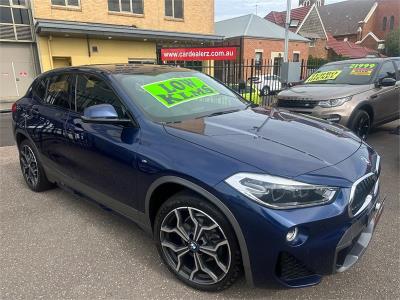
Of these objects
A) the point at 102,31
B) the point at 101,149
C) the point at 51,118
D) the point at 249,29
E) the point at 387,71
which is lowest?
the point at 101,149

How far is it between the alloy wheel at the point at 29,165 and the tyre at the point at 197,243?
95.1 inches

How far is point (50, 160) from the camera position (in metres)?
3.79

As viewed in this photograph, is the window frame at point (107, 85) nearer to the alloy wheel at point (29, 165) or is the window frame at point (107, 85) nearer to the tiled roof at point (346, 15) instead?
the alloy wheel at point (29, 165)

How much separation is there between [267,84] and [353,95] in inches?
273

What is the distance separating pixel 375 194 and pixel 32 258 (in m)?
2.89

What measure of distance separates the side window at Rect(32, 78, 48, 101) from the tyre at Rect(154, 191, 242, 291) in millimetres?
2508

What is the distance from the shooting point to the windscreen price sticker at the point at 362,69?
6.49 meters

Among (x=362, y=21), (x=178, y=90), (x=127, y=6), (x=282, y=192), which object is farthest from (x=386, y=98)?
(x=362, y=21)

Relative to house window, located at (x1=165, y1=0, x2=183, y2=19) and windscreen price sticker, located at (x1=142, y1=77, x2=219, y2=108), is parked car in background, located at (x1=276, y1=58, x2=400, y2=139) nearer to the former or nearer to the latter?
windscreen price sticker, located at (x1=142, y1=77, x2=219, y2=108)

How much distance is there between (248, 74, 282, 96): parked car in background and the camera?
10.7 metres

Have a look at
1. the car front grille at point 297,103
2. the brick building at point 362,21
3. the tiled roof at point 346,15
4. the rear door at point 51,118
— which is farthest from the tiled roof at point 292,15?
the rear door at point 51,118

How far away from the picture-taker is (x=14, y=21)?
54.4 feet

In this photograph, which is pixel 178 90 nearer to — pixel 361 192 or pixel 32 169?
pixel 361 192

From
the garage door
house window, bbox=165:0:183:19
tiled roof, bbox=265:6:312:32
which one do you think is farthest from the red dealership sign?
tiled roof, bbox=265:6:312:32
